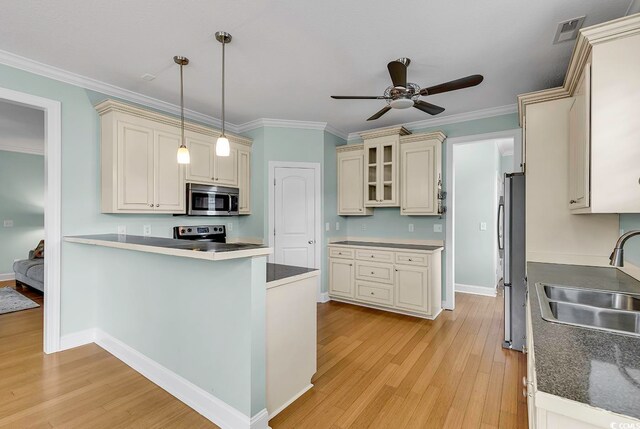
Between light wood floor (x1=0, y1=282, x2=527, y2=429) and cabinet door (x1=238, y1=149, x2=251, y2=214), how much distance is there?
6.68 ft

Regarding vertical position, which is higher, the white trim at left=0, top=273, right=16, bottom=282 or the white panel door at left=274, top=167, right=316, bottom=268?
the white panel door at left=274, top=167, right=316, bottom=268

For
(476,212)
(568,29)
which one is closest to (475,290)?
(476,212)

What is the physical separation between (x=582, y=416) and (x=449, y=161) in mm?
3735

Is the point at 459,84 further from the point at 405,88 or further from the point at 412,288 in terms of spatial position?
the point at 412,288

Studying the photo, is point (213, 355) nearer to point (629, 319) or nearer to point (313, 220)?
point (629, 319)

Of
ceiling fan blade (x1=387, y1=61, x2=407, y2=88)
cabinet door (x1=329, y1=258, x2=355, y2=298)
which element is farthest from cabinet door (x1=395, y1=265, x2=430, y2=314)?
ceiling fan blade (x1=387, y1=61, x2=407, y2=88)

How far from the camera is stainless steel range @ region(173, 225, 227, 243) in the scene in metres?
3.61

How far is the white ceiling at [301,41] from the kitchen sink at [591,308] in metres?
1.80

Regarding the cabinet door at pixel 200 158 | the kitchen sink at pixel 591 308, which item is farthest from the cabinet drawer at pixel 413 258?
the cabinet door at pixel 200 158

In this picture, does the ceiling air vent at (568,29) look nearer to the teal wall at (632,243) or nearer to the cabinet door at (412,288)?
the teal wall at (632,243)

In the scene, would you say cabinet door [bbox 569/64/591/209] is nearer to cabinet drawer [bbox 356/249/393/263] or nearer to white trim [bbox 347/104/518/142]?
white trim [bbox 347/104/518/142]

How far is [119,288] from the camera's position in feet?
8.82

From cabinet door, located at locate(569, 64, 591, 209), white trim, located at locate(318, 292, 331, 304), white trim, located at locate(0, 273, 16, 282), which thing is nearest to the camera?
cabinet door, located at locate(569, 64, 591, 209)

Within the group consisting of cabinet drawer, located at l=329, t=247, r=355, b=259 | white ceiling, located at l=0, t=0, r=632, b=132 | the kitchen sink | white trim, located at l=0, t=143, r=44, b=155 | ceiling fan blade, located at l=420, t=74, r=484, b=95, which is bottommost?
cabinet drawer, located at l=329, t=247, r=355, b=259
